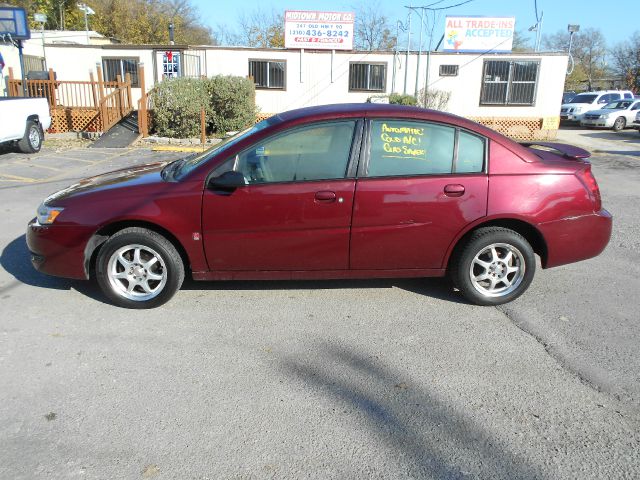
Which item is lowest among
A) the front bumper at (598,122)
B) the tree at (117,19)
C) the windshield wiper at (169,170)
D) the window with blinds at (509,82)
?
the front bumper at (598,122)

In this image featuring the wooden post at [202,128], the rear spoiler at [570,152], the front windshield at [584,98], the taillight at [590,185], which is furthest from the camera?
the front windshield at [584,98]

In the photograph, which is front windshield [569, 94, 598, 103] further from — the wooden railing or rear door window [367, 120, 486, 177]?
rear door window [367, 120, 486, 177]

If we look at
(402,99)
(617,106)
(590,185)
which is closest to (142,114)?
(402,99)

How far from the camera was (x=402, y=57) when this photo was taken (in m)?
19.4

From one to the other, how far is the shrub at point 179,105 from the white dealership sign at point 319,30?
14.8 ft

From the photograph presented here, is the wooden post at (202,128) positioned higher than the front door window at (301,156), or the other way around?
the front door window at (301,156)

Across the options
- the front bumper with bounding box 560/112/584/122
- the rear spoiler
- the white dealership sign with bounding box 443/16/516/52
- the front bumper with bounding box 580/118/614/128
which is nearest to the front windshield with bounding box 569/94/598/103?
the front bumper with bounding box 560/112/584/122

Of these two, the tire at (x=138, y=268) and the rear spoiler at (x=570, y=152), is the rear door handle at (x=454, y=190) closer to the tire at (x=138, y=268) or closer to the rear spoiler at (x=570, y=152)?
the rear spoiler at (x=570, y=152)

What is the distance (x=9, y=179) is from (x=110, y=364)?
27.1ft

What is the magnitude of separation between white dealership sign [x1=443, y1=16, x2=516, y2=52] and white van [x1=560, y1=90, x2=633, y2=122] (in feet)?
32.9

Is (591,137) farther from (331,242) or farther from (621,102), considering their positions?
(331,242)

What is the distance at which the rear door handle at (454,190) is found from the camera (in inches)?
161

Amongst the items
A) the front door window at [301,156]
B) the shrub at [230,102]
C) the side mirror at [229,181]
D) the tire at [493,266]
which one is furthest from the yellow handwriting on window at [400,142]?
the shrub at [230,102]

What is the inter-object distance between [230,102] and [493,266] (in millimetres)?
14047
